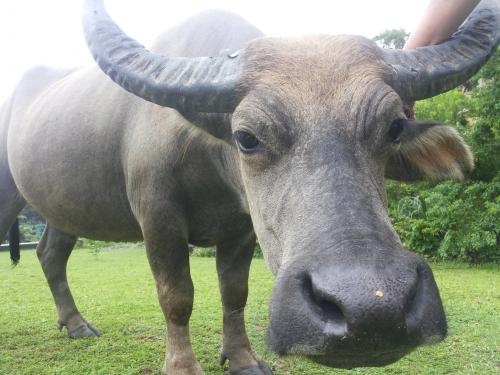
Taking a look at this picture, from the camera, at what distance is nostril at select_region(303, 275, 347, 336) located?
160 cm

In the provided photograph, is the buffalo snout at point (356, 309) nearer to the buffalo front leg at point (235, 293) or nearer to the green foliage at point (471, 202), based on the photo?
the buffalo front leg at point (235, 293)

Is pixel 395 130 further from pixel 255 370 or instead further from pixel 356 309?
pixel 255 370

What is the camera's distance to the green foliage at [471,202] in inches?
532

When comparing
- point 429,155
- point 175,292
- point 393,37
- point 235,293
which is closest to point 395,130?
point 429,155

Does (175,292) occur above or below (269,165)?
below

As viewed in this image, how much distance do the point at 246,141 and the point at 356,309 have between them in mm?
1049

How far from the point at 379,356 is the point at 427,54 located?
1555mm

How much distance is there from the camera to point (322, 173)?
2.00m

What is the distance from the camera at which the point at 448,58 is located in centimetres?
257

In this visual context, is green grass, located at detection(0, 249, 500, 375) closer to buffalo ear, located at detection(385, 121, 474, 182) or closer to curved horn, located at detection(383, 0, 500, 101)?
buffalo ear, located at detection(385, 121, 474, 182)

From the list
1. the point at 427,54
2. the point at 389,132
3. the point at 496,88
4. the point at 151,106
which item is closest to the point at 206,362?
the point at 151,106

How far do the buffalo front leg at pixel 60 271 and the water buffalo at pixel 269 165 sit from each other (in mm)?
971

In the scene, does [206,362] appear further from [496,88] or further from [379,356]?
[496,88]

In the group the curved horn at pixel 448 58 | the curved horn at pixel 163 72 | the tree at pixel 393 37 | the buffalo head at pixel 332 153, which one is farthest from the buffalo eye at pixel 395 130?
the tree at pixel 393 37
